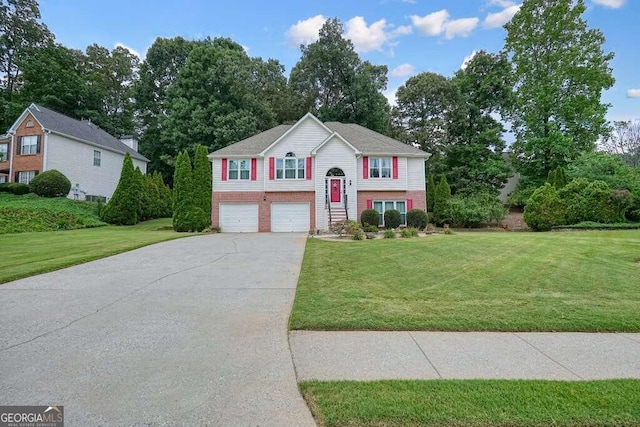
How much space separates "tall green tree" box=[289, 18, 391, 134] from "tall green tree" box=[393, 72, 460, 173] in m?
2.10

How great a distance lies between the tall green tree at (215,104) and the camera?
2961 cm

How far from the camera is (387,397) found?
269 cm

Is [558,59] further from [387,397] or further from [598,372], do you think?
[387,397]

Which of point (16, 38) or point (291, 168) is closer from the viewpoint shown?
point (291, 168)

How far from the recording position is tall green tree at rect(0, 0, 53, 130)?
3509cm

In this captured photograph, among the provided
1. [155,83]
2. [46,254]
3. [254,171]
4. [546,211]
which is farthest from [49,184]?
[546,211]

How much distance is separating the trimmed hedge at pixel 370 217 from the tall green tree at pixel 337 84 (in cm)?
1483

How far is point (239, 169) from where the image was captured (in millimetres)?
20484

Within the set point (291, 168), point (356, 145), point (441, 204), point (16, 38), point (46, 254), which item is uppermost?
point (16, 38)

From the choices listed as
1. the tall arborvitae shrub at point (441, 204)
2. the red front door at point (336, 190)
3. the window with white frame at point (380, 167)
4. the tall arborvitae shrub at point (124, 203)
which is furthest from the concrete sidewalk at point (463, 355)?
the tall arborvitae shrub at point (124, 203)

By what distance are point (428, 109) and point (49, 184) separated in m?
31.2

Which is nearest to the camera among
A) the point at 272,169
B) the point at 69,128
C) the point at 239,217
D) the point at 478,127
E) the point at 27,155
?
the point at 272,169

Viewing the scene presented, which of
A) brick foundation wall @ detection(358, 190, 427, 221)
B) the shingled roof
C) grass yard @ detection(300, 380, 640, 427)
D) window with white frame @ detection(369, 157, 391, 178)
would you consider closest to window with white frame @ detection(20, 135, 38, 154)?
the shingled roof

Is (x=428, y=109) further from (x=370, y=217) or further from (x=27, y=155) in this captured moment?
(x=27, y=155)
